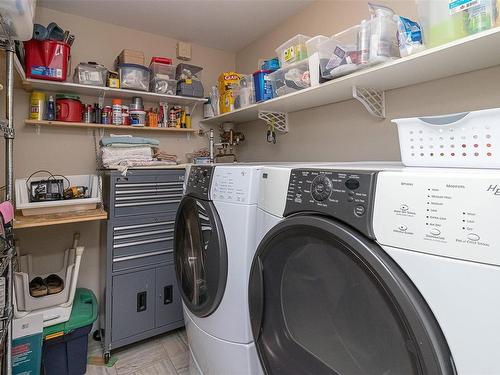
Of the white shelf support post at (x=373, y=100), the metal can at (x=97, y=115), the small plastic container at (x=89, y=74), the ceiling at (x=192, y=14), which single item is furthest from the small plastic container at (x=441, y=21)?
the metal can at (x=97, y=115)

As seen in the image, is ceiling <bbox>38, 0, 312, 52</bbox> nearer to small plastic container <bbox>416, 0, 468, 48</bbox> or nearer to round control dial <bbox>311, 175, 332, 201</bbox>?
small plastic container <bbox>416, 0, 468, 48</bbox>

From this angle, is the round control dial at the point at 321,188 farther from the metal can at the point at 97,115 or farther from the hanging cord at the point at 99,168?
the metal can at the point at 97,115

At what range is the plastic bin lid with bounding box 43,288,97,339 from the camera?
1623 mm

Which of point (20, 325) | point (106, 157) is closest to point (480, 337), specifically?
point (20, 325)

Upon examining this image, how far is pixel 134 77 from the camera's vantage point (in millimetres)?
2104

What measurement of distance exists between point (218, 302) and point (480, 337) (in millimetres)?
848

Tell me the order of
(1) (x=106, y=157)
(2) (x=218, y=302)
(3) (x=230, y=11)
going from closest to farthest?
(2) (x=218, y=302), (1) (x=106, y=157), (3) (x=230, y=11)

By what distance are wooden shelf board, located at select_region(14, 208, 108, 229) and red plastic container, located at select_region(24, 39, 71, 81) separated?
0.86 m

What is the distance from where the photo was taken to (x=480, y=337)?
0.46 metres

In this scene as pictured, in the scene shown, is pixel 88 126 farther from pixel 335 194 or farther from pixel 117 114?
pixel 335 194

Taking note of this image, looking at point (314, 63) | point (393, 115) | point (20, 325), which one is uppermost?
point (314, 63)

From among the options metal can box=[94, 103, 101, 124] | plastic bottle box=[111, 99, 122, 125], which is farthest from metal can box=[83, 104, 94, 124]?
plastic bottle box=[111, 99, 122, 125]

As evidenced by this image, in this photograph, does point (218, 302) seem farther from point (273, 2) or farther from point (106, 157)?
point (273, 2)

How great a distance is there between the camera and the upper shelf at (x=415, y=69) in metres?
0.97
